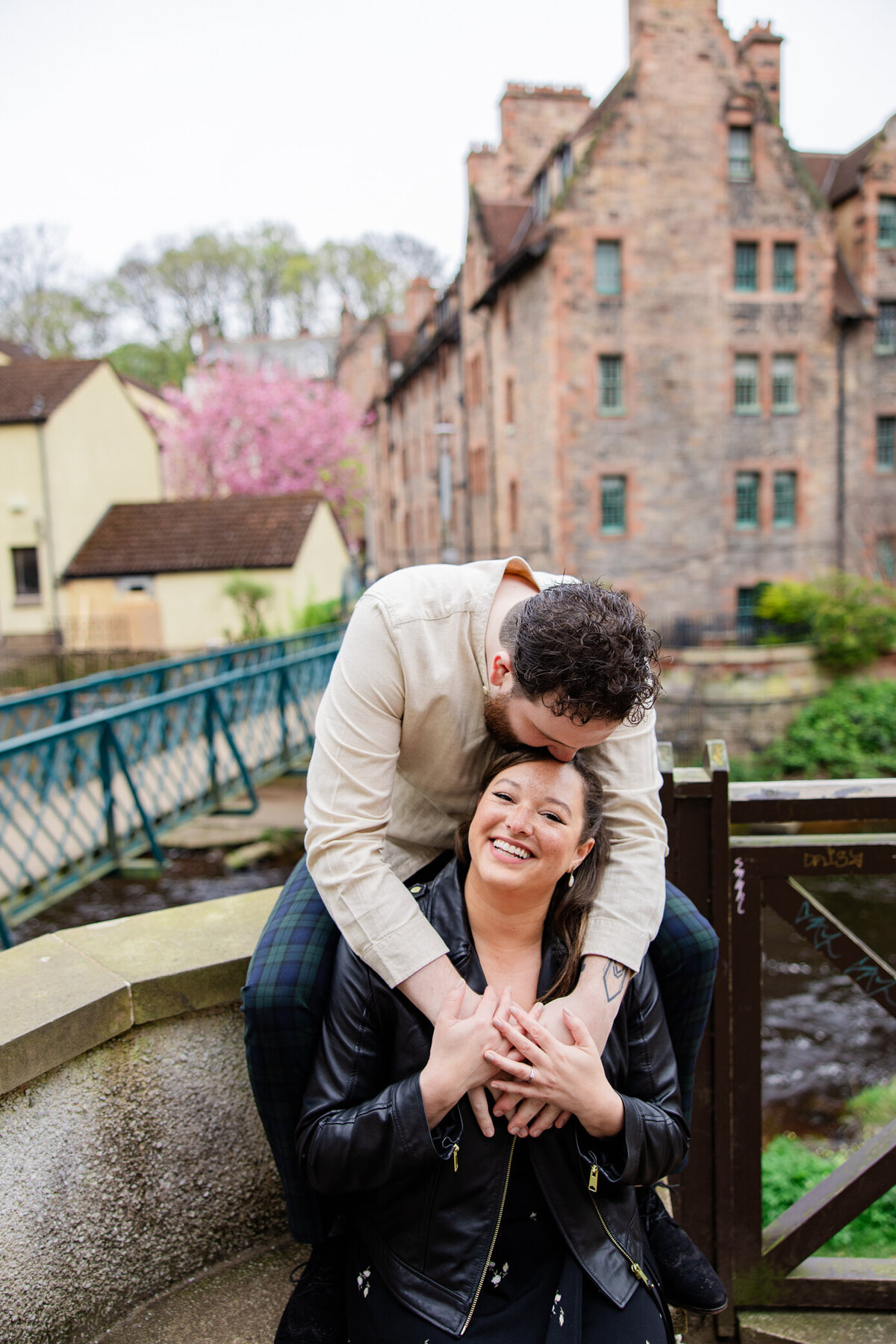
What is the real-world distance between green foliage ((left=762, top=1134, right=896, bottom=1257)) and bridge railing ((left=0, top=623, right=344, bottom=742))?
803cm

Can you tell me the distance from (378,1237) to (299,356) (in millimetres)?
67537

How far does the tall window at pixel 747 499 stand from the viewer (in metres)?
27.3

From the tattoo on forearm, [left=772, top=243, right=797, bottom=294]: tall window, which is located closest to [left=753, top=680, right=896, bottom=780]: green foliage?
[left=772, top=243, right=797, bottom=294]: tall window

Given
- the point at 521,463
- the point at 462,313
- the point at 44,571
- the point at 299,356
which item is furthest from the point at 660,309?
the point at 299,356


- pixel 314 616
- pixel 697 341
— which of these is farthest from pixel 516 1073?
pixel 697 341

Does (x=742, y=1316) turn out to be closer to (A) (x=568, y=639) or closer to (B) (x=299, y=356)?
(A) (x=568, y=639)

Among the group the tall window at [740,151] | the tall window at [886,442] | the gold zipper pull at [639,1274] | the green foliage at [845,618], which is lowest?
the green foliage at [845,618]

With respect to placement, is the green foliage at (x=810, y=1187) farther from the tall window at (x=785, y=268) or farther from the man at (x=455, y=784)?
the tall window at (x=785, y=268)

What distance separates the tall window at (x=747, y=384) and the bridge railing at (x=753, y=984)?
2697cm

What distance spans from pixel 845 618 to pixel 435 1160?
23.5 metres

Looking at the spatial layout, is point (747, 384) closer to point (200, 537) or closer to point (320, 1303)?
point (200, 537)

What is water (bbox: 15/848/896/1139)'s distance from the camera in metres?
10.6

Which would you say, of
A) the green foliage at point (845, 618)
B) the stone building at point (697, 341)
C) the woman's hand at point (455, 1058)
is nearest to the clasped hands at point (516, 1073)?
the woman's hand at point (455, 1058)

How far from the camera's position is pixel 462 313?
3356cm
